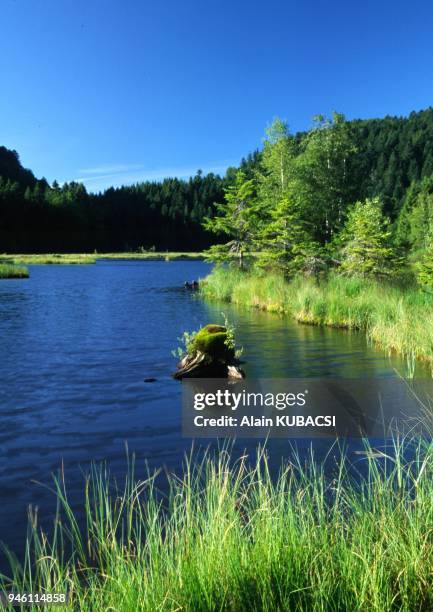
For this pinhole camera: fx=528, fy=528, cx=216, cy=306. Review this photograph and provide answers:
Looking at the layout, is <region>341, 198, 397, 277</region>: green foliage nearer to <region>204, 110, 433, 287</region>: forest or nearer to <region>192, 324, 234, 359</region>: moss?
<region>204, 110, 433, 287</region>: forest

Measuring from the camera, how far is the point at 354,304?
1975 cm

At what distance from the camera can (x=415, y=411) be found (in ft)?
30.6

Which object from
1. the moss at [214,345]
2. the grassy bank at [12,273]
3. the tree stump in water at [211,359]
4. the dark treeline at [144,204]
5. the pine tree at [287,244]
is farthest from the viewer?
A: the dark treeline at [144,204]

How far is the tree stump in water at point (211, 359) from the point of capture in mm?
12953

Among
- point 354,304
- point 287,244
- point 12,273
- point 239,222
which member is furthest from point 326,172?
point 12,273

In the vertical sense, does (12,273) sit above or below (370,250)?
below

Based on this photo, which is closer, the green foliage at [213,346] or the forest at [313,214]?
the green foliage at [213,346]

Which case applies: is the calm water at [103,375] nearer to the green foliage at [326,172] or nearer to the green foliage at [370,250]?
the green foliage at [370,250]

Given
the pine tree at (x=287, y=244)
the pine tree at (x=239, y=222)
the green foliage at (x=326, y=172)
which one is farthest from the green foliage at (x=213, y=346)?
the green foliage at (x=326, y=172)

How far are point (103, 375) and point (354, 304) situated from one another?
10582 mm

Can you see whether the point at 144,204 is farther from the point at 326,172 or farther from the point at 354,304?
the point at 354,304

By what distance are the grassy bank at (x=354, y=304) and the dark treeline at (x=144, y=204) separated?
6920 cm

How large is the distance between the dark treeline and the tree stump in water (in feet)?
274

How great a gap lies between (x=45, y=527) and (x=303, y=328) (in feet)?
50.0
